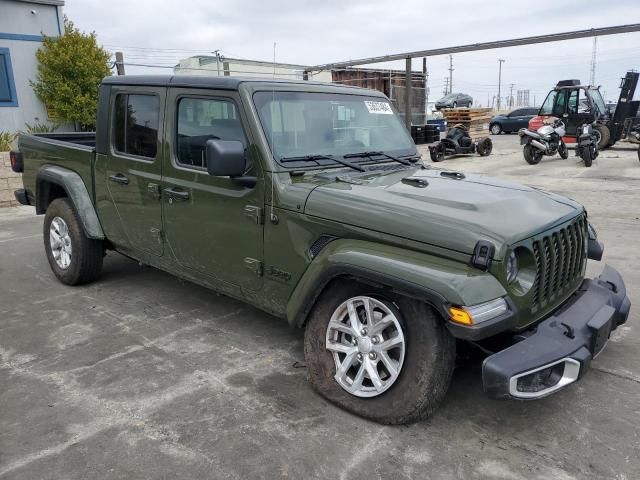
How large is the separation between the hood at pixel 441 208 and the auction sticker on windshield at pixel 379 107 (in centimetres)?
82

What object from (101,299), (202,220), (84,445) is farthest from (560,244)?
(101,299)

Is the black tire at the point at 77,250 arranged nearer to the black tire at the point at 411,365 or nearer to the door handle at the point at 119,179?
the door handle at the point at 119,179

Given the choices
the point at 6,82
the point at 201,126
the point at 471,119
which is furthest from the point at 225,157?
the point at 471,119

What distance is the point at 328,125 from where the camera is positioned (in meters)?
3.64

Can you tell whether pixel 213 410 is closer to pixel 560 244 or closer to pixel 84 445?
pixel 84 445

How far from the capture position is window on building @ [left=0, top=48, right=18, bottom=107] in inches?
517

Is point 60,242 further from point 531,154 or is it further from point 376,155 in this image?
point 531,154

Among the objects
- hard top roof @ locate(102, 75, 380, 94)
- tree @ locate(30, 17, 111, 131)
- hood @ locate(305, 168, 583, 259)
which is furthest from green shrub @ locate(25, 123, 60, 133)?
hood @ locate(305, 168, 583, 259)

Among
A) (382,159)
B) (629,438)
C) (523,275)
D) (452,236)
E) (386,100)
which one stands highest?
(386,100)

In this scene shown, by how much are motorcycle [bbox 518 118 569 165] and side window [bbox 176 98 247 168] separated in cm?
1358

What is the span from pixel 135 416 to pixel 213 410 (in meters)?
0.43

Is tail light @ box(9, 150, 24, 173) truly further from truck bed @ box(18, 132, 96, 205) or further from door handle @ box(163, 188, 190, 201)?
door handle @ box(163, 188, 190, 201)

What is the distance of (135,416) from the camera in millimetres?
2951

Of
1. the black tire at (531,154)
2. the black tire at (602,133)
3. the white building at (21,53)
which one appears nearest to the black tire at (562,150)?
the black tire at (531,154)
